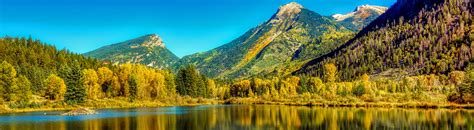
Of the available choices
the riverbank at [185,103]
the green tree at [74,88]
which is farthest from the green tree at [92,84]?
the green tree at [74,88]

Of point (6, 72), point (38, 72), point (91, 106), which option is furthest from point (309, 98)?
point (38, 72)

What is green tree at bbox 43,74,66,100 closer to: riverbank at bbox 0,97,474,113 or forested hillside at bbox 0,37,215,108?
forested hillside at bbox 0,37,215,108

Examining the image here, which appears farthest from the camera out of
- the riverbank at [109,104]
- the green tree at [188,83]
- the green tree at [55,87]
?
the green tree at [188,83]

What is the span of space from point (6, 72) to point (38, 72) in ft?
158

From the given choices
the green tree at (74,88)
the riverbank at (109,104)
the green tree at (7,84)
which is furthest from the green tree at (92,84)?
the green tree at (7,84)

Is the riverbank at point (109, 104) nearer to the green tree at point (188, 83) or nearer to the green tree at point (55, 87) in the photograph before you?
the green tree at point (188, 83)

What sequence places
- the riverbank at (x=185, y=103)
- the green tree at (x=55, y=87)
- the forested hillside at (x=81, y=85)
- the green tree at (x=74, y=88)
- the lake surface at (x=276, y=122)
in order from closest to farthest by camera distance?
1. the lake surface at (x=276, y=122)
2. the riverbank at (x=185, y=103)
3. the forested hillside at (x=81, y=85)
4. the green tree at (x=74, y=88)
5. the green tree at (x=55, y=87)

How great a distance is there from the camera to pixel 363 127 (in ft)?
182

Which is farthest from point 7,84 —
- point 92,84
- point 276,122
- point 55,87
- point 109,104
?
point 276,122

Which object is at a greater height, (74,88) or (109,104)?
(74,88)

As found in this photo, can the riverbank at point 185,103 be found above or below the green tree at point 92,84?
below

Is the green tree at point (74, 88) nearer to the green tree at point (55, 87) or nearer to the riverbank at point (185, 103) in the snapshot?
the riverbank at point (185, 103)

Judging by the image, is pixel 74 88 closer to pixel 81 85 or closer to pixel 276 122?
pixel 81 85

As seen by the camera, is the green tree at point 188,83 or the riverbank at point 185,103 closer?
the riverbank at point 185,103
